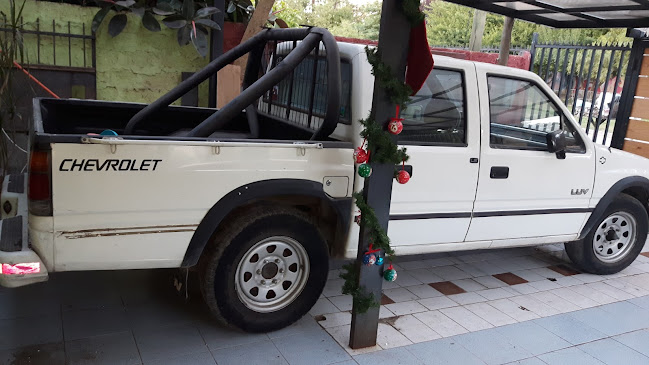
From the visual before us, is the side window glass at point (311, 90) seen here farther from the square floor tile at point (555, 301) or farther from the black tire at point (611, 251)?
the black tire at point (611, 251)

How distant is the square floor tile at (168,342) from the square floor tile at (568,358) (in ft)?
7.38

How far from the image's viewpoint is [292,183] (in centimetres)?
327

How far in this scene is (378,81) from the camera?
2979mm

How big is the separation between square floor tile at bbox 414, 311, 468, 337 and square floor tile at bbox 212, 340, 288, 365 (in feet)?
3.92

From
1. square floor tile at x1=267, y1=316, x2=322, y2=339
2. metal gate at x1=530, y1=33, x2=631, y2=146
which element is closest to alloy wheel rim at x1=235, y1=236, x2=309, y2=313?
square floor tile at x1=267, y1=316, x2=322, y2=339

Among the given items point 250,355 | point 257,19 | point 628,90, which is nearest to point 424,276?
point 250,355

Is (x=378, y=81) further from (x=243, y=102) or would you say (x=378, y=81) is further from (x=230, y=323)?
(x=230, y=323)

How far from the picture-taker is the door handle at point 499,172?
13.4 feet

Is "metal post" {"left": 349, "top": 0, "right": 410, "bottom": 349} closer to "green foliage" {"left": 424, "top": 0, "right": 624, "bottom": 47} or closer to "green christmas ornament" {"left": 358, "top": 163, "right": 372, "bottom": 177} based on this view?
"green christmas ornament" {"left": 358, "top": 163, "right": 372, "bottom": 177}

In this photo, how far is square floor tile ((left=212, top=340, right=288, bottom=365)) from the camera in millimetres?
3158

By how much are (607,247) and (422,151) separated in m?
2.63

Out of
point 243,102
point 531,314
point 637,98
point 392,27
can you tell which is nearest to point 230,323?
point 243,102

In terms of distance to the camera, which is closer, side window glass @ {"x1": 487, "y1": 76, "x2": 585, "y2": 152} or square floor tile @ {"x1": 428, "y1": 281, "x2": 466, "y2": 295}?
side window glass @ {"x1": 487, "y1": 76, "x2": 585, "y2": 152}

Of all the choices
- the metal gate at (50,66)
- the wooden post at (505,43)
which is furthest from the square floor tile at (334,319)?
the wooden post at (505,43)
